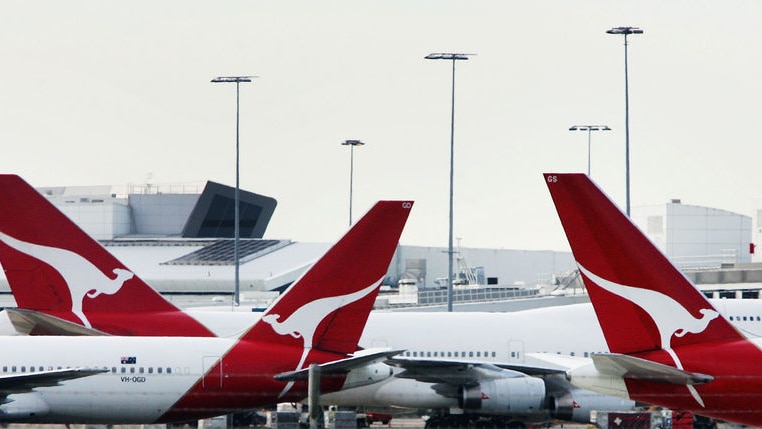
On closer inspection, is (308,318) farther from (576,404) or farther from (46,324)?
(576,404)

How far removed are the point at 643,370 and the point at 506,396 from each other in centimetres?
1715

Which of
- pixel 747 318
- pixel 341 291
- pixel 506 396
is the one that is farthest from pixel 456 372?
pixel 747 318

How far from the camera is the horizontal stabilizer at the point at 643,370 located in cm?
2652

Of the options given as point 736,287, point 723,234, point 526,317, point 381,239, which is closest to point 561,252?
point 723,234

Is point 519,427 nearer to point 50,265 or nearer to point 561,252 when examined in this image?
point 50,265

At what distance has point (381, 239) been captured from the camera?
3897 cm

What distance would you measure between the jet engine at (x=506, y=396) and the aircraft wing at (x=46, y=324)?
10698 mm

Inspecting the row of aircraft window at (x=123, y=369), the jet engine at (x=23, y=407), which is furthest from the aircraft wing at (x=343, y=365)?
the jet engine at (x=23, y=407)

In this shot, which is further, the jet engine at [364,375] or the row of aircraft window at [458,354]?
the row of aircraft window at [458,354]

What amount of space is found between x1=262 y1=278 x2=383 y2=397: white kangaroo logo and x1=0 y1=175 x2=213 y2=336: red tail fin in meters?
5.49

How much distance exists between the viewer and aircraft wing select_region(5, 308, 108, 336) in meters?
41.7

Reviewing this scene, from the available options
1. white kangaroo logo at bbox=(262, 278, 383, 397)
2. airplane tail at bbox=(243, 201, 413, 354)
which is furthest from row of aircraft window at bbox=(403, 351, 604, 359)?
white kangaroo logo at bbox=(262, 278, 383, 397)

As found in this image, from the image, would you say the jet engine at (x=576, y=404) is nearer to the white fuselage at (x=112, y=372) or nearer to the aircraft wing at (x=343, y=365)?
the aircraft wing at (x=343, y=365)

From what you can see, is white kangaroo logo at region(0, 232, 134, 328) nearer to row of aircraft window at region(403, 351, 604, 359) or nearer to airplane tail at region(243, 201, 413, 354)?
airplane tail at region(243, 201, 413, 354)
